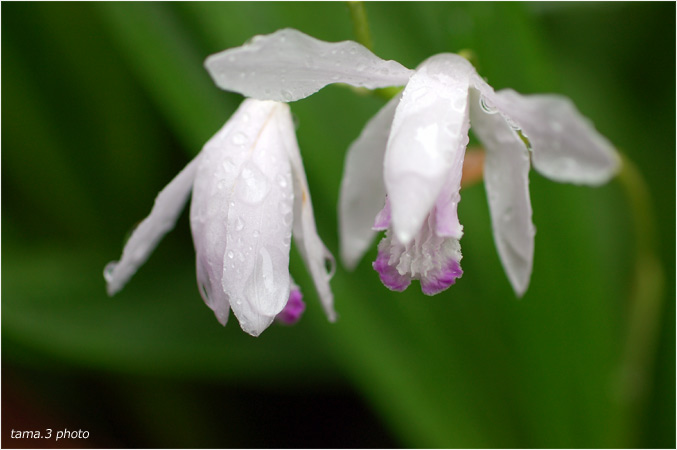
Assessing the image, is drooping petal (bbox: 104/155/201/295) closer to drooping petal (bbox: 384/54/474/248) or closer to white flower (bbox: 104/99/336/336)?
white flower (bbox: 104/99/336/336)

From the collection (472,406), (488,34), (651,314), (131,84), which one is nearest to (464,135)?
(488,34)

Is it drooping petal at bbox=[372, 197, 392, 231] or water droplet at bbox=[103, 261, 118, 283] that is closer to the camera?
drooping petal at bbox=[372, 197, 392, 231]

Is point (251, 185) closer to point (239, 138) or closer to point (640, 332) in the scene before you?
point (239, 138)

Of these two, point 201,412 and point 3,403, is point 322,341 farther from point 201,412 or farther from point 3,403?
point 3,403

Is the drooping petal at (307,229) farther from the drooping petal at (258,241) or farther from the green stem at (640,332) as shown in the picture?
the green stem at (640,332)

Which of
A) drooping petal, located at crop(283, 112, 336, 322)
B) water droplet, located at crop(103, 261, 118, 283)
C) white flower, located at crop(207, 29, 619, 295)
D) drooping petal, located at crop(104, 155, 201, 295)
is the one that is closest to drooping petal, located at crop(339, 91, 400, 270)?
white flower, located at crop(207, 29, 619, 295)
